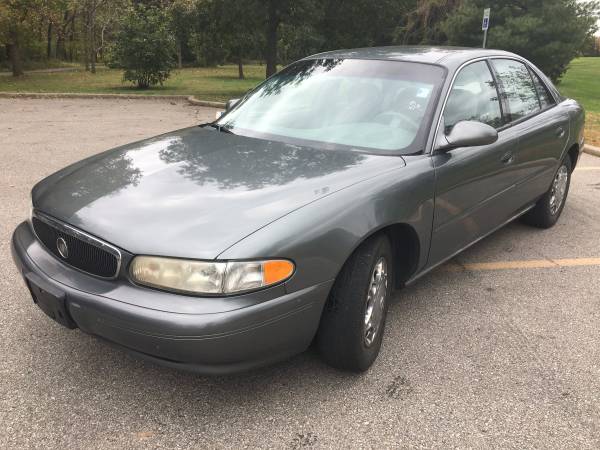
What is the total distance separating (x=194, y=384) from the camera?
2.67m

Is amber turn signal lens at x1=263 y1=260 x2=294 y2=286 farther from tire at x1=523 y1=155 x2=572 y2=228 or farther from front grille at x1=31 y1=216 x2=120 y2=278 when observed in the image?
tire at x1=523 y1=155 x2=572 y2=228

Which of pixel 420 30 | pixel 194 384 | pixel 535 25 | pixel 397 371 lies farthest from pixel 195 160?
pixel 420 30

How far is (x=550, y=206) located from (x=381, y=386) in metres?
3.07

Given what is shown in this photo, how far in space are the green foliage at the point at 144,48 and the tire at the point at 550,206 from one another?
15.4 metres

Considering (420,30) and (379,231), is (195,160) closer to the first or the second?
(379,231)

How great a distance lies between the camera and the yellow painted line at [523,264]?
4.20m

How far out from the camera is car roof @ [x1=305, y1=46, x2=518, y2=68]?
11.8 ft

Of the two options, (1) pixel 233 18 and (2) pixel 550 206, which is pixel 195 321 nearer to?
(2) pixel 550 206

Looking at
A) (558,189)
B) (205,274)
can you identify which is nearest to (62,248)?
(205,274)

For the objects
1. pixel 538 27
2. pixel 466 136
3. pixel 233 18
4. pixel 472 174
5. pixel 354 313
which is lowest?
pixel 354 313

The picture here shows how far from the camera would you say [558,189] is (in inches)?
200

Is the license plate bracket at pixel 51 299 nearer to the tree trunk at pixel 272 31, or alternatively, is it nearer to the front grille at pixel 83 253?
the front grille at pixel 83 253

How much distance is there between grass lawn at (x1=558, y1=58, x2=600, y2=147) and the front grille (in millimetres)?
9140

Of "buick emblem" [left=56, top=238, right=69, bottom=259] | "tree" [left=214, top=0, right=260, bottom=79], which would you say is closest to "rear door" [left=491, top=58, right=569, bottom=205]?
"buick emblem" [left=56, top=238, right=69, bottom=259]
